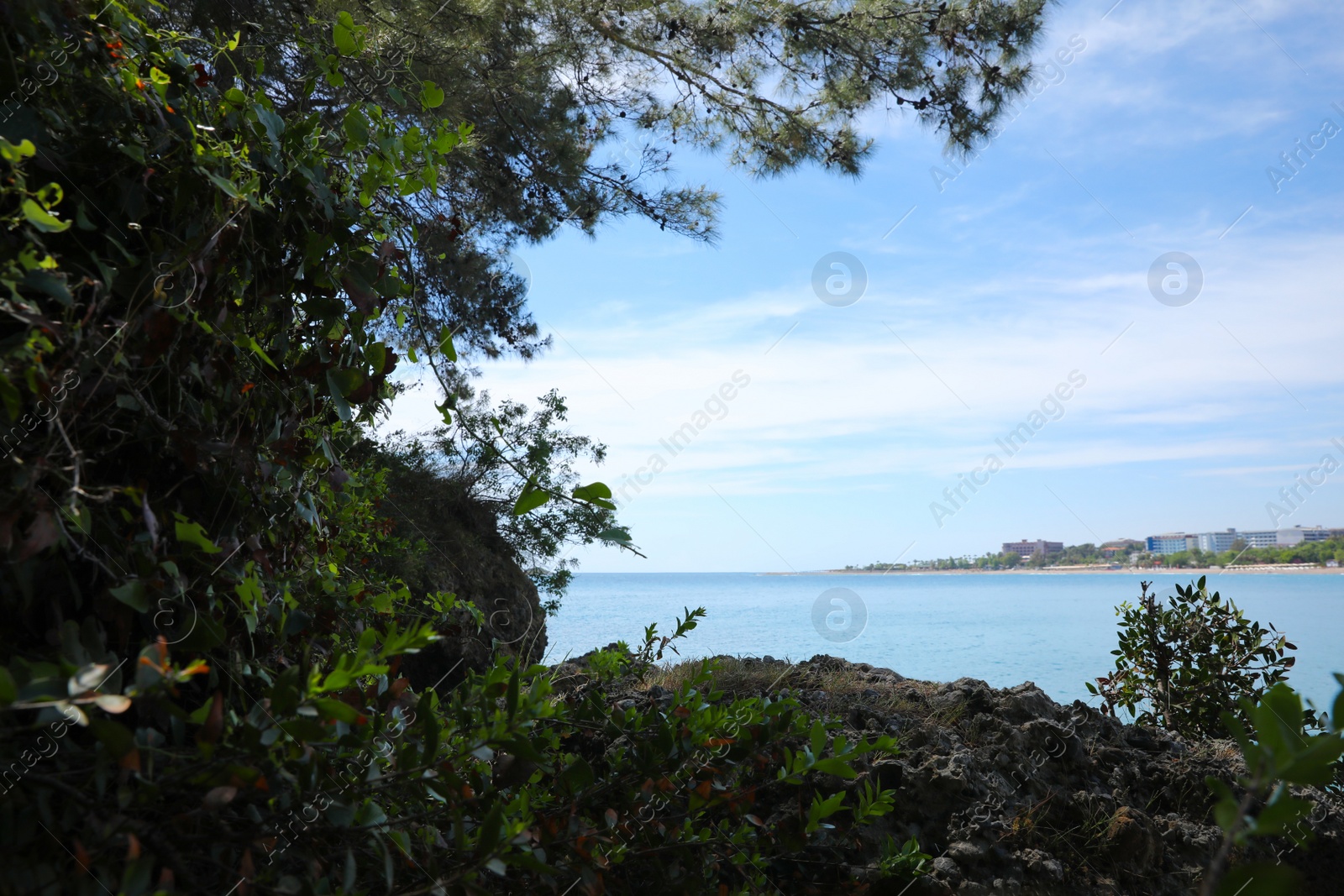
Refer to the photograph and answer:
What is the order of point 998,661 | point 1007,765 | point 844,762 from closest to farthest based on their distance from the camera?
point 844,762
point 1007,765
point 998,661

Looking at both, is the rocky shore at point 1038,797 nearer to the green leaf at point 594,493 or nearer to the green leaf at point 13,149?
the green leaf at point 594,493

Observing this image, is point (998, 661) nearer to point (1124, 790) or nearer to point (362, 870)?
point (1124, 790)

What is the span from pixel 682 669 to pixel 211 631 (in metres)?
3.44

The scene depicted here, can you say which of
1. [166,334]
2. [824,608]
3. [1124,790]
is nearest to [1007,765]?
[1124,790]

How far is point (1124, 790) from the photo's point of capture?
3.01m

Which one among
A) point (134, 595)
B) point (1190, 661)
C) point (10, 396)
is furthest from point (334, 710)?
point (1190, 661)

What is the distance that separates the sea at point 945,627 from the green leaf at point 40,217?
1.55 metres

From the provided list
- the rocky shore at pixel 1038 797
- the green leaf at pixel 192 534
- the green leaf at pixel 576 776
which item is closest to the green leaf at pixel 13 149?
the green leaf at pixel 192 534

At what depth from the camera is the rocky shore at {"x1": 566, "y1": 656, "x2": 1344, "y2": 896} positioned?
2535 mm

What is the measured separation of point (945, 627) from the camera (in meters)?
34.6

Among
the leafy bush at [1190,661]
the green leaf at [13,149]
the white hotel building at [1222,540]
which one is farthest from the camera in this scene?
the white hotel building at [1222,540]

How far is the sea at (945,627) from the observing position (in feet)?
35.4

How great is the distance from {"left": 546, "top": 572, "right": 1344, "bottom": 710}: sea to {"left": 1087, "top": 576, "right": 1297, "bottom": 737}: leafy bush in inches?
15.0

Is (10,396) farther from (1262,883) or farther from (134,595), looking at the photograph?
(1262,883)
